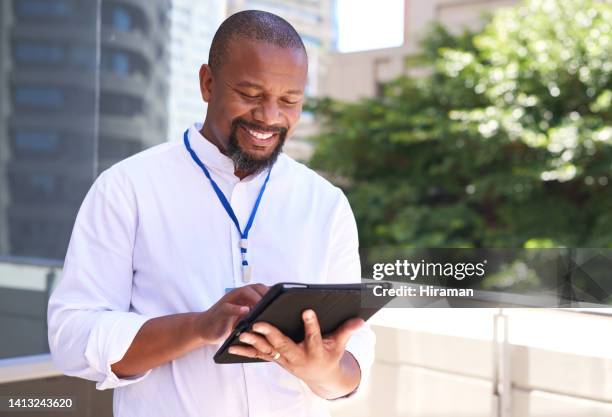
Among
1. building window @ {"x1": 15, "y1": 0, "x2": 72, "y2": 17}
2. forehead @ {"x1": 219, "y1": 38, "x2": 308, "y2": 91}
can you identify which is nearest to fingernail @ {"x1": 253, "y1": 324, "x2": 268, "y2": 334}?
forehead @ {"x1": 219, "y1": 38, "x2": 308, "y2": 91}

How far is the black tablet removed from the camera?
1013 mm

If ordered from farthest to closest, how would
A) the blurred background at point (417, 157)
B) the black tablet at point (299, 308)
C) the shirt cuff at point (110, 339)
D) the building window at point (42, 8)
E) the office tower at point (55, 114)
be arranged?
1. the building window at point (42, 8)
2. the office tower at point (55, 114)
3. the blurred background at point (417, 157)
4. the shirt cuff at point (110, 339)
5. the black tablet at point (299, 308)

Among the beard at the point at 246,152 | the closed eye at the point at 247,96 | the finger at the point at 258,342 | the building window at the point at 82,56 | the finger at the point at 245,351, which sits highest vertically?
the building window at the point at 82,56

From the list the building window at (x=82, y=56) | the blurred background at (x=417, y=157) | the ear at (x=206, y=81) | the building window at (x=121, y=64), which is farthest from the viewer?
the building window at (x=82, y=56)

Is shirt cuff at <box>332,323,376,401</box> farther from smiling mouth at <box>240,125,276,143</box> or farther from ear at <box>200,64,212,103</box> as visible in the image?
ear at <box>200,64,212,103</box>

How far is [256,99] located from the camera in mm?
1273

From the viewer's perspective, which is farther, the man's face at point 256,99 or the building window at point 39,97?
the building window at point 39,97

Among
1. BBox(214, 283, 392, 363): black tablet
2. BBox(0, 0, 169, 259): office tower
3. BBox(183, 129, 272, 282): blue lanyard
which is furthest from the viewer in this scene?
BBox(0, 0, 169, 259): office tower

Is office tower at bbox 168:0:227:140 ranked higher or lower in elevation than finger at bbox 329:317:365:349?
higher

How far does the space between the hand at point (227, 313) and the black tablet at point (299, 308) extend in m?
0.01

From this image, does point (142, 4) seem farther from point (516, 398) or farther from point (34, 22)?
point (516, 398)

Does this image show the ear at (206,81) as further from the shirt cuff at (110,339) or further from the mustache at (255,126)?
the shirt cuff at (110,339)

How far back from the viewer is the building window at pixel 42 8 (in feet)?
14.6

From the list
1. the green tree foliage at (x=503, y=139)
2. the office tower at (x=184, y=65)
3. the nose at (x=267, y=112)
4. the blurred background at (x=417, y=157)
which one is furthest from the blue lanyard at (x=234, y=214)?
the green tree foliage at (x=503, y=139)
